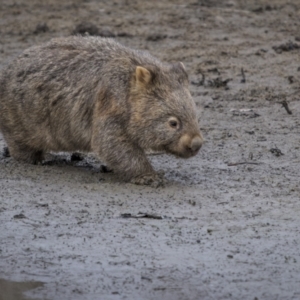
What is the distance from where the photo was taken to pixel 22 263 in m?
7.72

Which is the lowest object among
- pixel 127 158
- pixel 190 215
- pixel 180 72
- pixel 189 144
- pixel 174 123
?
pixel 190 215

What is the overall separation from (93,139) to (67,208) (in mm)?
965

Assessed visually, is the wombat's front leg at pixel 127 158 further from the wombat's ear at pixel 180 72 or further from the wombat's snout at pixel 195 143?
the wombat's ear at pixel 180 72

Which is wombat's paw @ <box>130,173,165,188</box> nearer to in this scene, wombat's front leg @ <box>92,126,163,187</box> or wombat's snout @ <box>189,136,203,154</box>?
wombat's front leg @ <box>92,126,163,187</box>

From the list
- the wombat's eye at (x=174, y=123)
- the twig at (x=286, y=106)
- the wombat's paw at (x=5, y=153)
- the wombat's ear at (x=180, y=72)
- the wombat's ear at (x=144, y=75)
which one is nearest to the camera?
the wombat's eye at (x=174, y=123)

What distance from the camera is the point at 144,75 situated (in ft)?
30.1

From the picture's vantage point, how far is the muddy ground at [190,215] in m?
7.36

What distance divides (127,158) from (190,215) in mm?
1024

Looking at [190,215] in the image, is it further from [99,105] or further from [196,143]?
[99,105]

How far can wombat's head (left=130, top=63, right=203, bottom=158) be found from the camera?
902 centimetres

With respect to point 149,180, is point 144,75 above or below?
above

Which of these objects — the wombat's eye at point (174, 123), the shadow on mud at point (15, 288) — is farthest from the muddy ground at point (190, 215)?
the wombat's eye at point (174, 123)

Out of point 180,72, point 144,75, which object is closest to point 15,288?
point 144,75

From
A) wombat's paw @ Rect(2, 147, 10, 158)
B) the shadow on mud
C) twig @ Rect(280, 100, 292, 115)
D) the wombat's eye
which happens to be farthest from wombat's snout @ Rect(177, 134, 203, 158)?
twig @ Rect(280, 100, 292, 115)
